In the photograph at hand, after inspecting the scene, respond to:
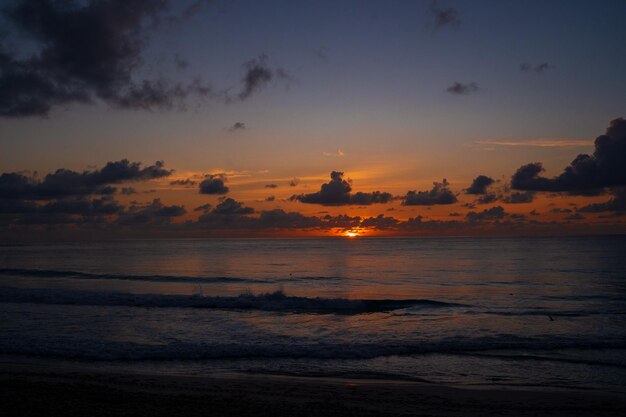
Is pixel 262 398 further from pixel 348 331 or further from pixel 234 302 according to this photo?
pixel 234 302

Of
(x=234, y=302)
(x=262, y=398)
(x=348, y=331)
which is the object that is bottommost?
(x=234, y=302)

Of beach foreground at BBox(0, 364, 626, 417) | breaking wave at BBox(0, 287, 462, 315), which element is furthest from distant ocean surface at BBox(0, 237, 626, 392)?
beach foreground at BBox(0, 364, 626, 417)

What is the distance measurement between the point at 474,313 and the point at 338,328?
973cm

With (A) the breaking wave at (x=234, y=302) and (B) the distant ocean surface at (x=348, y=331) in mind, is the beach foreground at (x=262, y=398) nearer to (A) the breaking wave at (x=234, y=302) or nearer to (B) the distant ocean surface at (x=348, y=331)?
(B) the distant ocean surface at (x=348, y=331)

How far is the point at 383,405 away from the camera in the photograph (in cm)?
1245

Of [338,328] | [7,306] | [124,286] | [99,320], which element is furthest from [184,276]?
[338,328]

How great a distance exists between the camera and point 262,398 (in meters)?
12.7

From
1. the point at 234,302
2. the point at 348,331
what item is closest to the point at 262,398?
the point at 348,331

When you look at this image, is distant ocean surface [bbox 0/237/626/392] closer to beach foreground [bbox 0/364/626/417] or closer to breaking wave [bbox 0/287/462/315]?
breaking wave [bbox 0/287/462/315]

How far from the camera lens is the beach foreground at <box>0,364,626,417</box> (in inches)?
447

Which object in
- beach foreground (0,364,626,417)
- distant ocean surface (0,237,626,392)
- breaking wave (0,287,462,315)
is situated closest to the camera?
beach foreground (0,364,626,417)

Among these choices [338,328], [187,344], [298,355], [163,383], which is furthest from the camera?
[338,328]

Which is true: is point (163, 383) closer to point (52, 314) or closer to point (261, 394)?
point (261, 394)

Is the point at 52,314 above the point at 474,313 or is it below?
above
